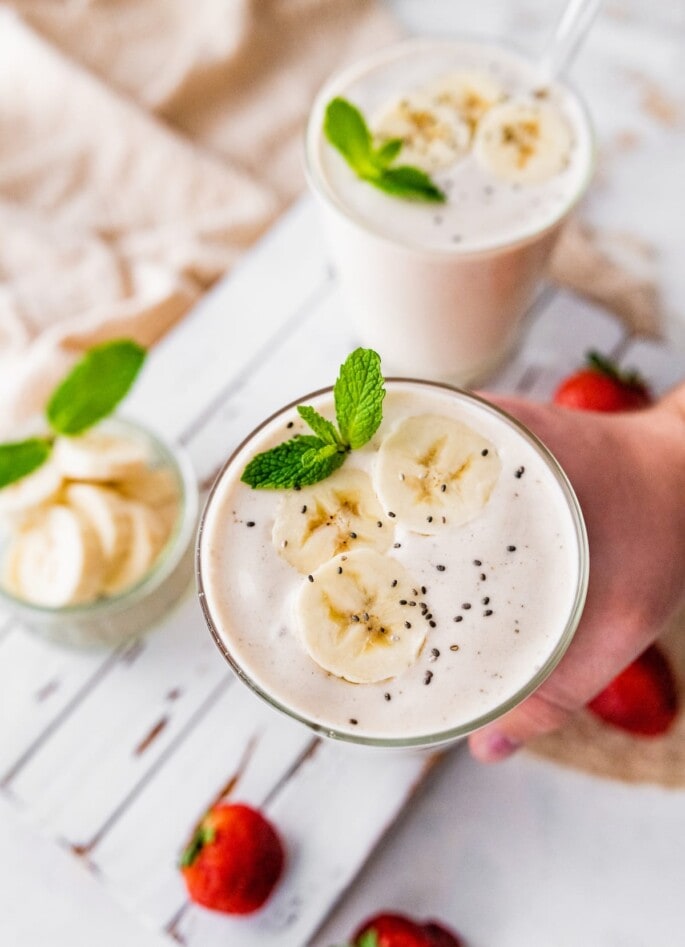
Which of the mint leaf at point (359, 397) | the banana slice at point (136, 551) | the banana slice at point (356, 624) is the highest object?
the mint leaf at point (359, 397)

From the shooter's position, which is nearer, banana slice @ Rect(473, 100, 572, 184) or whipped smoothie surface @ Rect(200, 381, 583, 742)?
whipped smoothie surface @ Rect(200, 381, 583, 742)

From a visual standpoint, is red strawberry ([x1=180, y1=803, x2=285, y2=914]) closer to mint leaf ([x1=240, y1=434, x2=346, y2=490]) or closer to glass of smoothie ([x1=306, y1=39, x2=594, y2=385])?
mint leaf ([x1=240, y1=434, x2=346, y2=490])

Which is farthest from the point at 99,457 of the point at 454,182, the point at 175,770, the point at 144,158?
the point at 144,158

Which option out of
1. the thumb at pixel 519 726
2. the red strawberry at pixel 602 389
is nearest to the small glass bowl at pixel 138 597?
the thumb at pixel 519 726

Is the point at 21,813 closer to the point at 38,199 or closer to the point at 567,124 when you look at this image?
the point at 38,199

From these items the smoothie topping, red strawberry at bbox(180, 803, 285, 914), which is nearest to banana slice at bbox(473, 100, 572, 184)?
the smoothie topping

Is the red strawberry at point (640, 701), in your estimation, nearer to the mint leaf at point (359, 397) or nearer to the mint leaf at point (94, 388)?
the mint leaf at point (359, 397)
